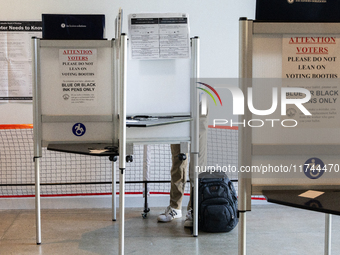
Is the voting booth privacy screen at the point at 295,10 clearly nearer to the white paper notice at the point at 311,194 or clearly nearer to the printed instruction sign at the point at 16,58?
the white paper notice at the point at 311,194

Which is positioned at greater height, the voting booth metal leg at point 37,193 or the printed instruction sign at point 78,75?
the printed instruction sign at point 78,75

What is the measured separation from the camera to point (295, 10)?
4.11ft

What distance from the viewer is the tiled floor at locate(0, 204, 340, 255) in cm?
271

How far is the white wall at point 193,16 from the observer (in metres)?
3.57

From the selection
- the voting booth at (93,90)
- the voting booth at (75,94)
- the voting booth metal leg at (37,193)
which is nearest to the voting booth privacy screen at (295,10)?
the voting booth at (93,90)

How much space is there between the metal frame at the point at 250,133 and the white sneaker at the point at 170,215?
206 cm

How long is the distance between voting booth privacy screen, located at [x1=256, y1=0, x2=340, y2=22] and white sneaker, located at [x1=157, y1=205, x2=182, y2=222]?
2390 millimetres

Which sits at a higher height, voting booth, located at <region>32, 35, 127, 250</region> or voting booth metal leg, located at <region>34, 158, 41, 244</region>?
voting booth, located at <region>32, 35, 127, 250</region>

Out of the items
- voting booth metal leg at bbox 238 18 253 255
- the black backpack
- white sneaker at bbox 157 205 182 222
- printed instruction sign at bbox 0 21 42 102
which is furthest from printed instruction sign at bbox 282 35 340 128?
printed instruction sign at bbox 0 21 42 102

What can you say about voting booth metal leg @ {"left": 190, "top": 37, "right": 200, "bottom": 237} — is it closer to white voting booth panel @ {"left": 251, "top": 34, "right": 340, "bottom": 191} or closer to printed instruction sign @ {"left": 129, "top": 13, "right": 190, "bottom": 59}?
printed instruction sign @ {"left": 129, "top": 13, "right": 190, "bottom": 59}

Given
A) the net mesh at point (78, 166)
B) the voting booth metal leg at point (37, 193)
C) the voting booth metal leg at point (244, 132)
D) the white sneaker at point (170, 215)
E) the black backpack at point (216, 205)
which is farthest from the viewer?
the net mesh at point (78, 166)

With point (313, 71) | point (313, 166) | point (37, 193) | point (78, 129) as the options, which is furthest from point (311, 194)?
point (37, 193)

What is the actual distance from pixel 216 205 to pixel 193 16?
1.90 metres

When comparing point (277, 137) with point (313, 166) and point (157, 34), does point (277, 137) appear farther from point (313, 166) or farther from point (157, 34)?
point (157, 34)
